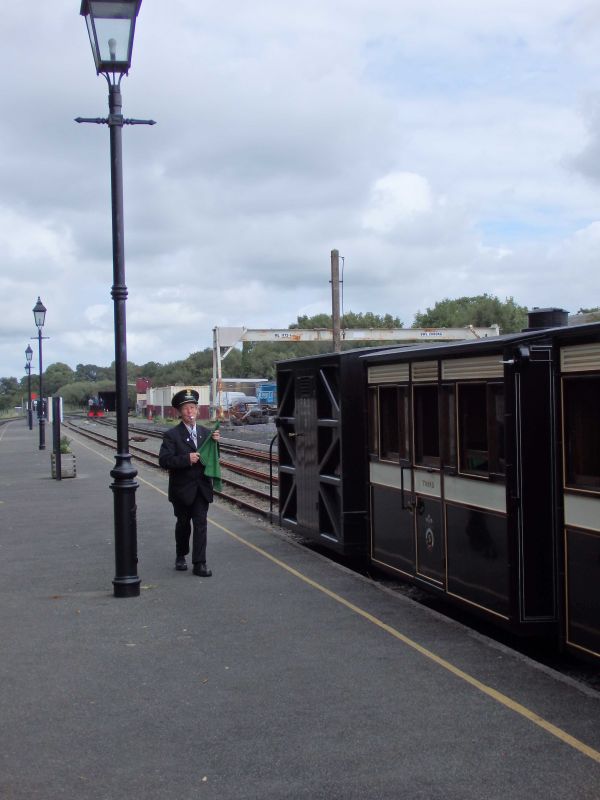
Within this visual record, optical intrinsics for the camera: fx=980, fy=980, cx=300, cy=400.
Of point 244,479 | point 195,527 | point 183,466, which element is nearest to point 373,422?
point 183,466

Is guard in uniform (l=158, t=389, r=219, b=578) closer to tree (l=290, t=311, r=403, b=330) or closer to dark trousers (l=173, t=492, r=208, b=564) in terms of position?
dark trousers (l=173, t=492, r=208, b=564)

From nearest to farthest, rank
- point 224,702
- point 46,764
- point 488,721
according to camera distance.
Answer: point 46,764
point 488,721
point 224,702

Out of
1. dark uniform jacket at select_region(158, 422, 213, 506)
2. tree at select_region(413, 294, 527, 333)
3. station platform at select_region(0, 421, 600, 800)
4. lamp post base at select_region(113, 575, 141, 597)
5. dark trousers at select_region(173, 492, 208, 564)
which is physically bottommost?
station platform at select_region(0, 421, 600, 800)

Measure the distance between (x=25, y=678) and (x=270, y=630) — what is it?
1.98m

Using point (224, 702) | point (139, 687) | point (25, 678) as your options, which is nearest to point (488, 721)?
point (224, 702)

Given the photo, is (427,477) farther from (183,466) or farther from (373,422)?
(183,466)

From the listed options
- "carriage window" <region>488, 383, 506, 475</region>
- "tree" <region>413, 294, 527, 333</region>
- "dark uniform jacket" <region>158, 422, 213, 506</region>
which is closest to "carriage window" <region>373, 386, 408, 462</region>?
"carriage window" <region>488, 383, 506, 475</region>

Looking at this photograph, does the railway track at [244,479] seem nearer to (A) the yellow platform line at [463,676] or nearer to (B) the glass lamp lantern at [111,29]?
(A) the yellow platform line at [463,676]

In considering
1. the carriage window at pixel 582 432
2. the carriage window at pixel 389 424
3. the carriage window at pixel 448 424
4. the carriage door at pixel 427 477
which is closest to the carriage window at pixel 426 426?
the carriage door at pixel 427 477

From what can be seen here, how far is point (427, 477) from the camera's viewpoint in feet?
27.2

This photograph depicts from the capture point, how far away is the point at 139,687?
6207mm

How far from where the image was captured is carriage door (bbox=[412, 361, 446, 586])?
318 inches

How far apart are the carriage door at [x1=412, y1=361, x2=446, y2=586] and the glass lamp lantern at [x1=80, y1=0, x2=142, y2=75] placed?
3811 mm

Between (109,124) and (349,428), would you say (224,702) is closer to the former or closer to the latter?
(349,428)
